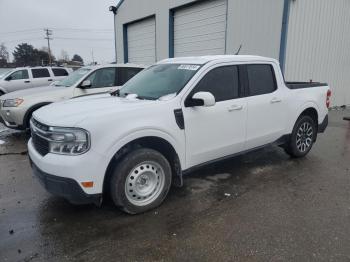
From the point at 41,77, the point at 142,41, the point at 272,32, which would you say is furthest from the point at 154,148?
the point at 142,41

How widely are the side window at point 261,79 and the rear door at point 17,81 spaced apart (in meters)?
12.5

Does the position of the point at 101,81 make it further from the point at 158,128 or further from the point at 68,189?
the point at 68,189

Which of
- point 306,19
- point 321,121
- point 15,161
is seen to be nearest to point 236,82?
point 321,121

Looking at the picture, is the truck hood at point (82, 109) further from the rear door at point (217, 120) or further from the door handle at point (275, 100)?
the door handle at point (275, 100)

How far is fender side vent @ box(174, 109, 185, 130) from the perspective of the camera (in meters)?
3.61

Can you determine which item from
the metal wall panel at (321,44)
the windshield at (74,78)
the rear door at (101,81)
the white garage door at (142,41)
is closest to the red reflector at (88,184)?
the rear door at (101,81)

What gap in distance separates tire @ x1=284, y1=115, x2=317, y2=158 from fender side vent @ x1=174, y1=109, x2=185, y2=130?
8.38ft

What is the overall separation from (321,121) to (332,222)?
2.94 metres

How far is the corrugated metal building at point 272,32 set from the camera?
380 inches

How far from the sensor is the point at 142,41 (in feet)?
55.6

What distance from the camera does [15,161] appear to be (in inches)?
221

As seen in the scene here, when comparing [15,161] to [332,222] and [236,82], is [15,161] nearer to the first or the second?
[236,82]

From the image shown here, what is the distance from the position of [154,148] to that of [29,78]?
12.9m

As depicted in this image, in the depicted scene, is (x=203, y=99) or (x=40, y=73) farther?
(x=40, y=73)
